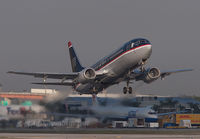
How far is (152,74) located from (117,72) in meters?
6.28

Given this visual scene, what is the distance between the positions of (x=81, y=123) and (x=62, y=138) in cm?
1118

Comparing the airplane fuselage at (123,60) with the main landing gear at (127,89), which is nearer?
the airplane fuselage at (123,60)

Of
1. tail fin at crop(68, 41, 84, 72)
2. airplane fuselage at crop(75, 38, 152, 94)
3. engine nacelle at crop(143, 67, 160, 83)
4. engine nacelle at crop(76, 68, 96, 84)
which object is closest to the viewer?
airplane fuselage at crop(75, 38, 152, 94)

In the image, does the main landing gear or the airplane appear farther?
the main landing gear

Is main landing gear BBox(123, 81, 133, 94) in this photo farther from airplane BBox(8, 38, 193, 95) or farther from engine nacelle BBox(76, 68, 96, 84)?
engine nacelle BBox(76, 68, 96, 84)

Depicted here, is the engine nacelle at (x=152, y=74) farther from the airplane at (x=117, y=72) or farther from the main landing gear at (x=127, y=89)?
the main landing gear at (x=127, y=89)

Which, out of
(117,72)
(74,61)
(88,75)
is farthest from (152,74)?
(74,61)

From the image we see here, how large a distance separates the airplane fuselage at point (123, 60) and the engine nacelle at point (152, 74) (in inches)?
141

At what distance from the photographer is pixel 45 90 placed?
1939 inches

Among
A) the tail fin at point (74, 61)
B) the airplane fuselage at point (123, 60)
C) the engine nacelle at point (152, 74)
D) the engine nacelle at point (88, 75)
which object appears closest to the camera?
the airplane fuselage at point (123, 60)

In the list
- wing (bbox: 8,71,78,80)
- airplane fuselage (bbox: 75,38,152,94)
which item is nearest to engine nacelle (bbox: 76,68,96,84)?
airplane fuselage (bbox: 75,38,152,94)

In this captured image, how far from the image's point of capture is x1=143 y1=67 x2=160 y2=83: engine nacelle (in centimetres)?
5016

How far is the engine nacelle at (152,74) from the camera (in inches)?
1975

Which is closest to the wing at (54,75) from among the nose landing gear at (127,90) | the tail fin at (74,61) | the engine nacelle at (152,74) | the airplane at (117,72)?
the airplane at (117,72)
